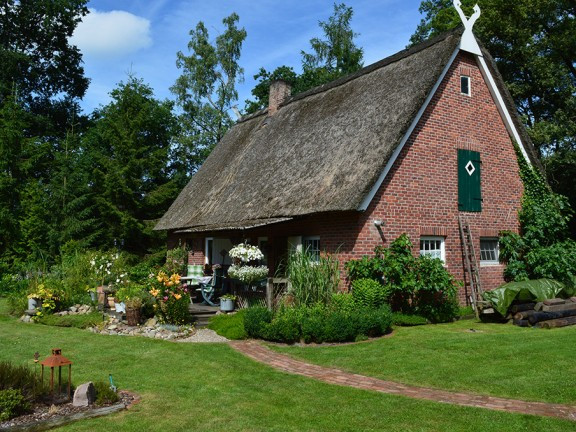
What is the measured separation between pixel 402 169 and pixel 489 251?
4.22 meters

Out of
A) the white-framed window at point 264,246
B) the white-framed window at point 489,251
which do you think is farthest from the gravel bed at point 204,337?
the white-framed window at point 489,251

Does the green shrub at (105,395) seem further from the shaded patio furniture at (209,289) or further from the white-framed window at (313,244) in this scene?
the shaded patio furniture at (209,289)

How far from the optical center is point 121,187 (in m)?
27.2

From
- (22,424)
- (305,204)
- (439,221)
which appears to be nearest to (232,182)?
(305,204)

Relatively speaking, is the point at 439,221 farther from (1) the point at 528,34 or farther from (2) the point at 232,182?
(1) the point at 528,34

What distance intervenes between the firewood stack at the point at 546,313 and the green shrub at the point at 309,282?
14.9 ft

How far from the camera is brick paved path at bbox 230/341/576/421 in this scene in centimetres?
567

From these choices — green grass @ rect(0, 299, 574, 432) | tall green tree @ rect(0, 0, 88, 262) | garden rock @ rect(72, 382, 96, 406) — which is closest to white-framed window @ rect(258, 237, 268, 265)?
green grass @ rect(0, 299, 574, 432)

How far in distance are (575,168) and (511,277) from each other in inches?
444

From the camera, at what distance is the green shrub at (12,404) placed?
5371mm

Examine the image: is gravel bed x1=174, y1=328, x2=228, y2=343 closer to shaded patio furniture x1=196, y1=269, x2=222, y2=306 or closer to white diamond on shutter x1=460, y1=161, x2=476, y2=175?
shaded patio furniture x1=196, y1=269, x2=222, y2=306

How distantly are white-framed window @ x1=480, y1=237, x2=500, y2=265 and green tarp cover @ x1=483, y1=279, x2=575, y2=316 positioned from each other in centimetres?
186

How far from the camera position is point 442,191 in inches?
535

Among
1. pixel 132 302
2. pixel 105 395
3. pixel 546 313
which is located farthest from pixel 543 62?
pixel 105 395
